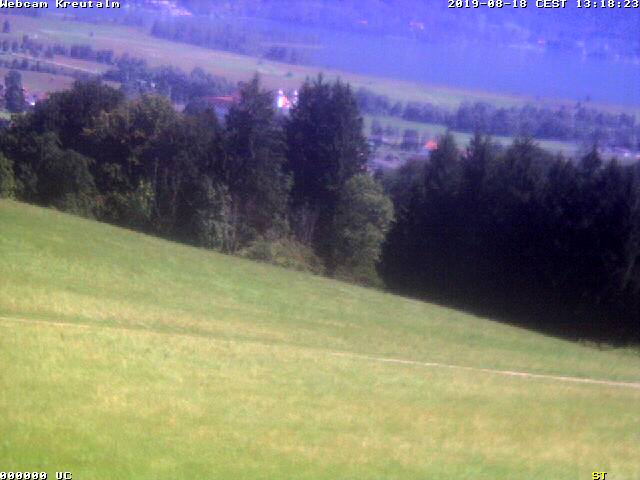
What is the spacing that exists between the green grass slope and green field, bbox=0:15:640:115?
31.5 metres

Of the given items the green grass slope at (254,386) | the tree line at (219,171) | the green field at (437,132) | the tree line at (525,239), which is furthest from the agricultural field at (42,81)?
the green grass slope at (254,386)

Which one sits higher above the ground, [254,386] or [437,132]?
[437,132]

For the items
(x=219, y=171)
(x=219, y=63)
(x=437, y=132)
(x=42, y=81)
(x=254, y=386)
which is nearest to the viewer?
(x=254, y=386)

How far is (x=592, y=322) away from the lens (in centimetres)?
2997

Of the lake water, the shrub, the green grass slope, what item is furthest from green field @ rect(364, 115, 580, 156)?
the green grass slope

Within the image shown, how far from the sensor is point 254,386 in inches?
496

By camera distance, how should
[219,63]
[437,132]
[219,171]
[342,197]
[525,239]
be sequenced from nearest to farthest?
[525,239] → [219,171] → [342,197] → [437,132] → [219,63]

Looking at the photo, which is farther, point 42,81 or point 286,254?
point 42,81

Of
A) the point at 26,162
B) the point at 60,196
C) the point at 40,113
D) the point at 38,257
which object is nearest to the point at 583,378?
the point at 38,257

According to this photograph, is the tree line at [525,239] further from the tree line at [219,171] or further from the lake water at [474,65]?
the lake water at [474,65]

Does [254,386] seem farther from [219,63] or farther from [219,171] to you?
[219,63]

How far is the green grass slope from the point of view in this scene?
959 centimetres

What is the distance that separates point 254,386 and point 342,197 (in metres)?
30.7

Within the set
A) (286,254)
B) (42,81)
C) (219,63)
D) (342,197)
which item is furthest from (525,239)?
(219,63)
